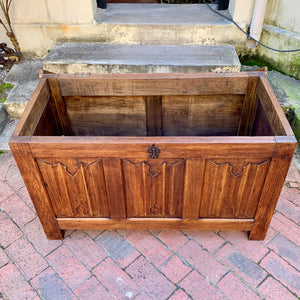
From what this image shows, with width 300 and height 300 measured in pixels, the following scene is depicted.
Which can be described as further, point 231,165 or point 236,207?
point 236,207

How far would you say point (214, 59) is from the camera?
3.06 m

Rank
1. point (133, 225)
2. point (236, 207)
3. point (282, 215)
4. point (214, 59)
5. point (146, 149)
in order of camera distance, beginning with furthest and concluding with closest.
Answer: point (214, 59)
point (282, 215)
point (133, 225)
point (236, 207)
point (146, 149)

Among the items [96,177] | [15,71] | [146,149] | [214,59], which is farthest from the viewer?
[15,71]

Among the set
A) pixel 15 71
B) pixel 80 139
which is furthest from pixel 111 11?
pixel 80 139

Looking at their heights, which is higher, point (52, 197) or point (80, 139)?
point (80, 139)

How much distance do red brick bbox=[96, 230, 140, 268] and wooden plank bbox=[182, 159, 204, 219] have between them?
1.46ft

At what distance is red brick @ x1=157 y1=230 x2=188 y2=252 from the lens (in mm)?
2186

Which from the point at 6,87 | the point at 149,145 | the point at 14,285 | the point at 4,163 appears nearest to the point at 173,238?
the point at 149,145

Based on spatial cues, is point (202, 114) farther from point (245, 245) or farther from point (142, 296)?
point (142, 296)

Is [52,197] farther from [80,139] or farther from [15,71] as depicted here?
[15,71]

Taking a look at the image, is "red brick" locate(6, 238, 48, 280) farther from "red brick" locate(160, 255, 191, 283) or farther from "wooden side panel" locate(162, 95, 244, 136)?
"wooden side panel" locate(162, 95, 244, 136)

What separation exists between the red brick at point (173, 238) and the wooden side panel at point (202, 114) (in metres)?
0.78

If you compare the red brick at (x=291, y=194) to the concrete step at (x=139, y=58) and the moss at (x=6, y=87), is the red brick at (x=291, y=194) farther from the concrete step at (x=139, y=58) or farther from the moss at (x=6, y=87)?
the moss at (x=6, y=87)

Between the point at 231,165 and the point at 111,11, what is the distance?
8.54 feet
